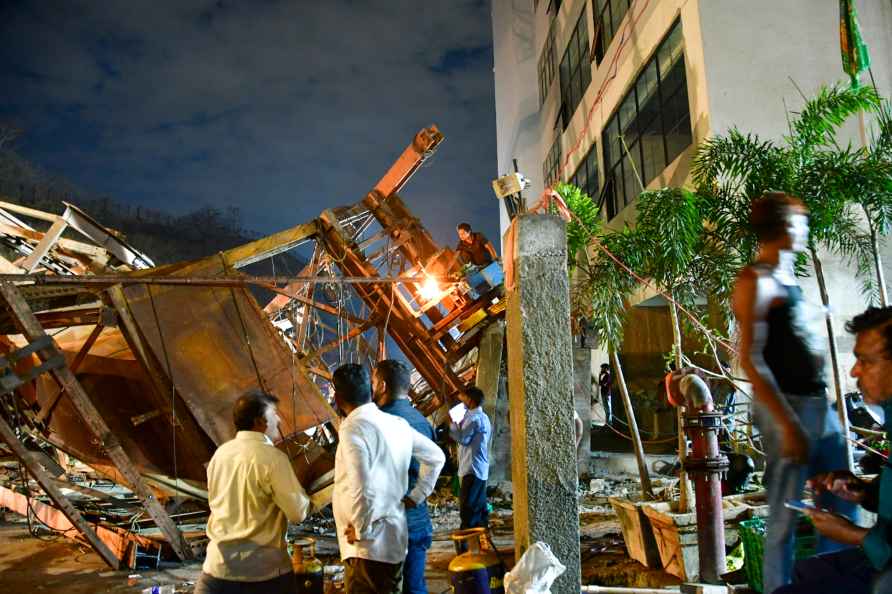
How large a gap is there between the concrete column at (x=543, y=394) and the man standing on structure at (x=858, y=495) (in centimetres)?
151

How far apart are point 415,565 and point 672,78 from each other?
10.8 m

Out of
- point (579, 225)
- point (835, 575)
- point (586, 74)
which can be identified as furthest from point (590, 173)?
point (835, 575)

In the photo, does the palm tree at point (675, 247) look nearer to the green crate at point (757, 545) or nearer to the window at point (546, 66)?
the green crate at point (757, 545)

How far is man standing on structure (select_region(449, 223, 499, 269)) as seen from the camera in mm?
10477

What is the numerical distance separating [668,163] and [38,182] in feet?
115

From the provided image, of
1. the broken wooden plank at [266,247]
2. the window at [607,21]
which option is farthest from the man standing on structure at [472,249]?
the window at [607,21]

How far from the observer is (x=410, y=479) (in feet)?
13.5

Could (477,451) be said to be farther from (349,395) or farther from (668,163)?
(668,163)

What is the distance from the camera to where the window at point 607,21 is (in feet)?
47.2

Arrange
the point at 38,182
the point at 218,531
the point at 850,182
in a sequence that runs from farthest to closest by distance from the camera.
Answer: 1. the point at 38,182
2. the point at 850,182
3. the point at 218,531

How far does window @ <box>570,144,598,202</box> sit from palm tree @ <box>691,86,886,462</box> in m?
9.57

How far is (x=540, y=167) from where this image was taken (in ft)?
82.0

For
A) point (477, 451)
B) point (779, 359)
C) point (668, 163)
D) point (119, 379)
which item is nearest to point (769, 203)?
point (779, 359)

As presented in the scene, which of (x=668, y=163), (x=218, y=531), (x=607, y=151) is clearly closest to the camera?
(x=218, y=531)
